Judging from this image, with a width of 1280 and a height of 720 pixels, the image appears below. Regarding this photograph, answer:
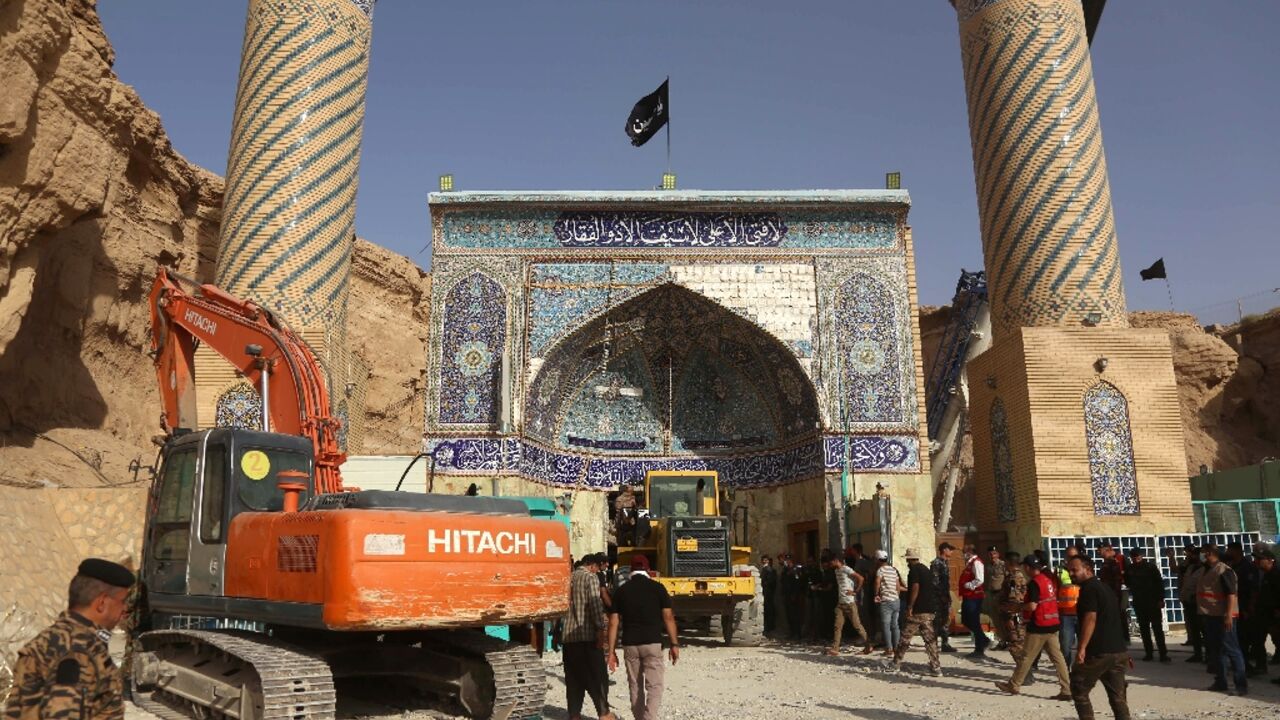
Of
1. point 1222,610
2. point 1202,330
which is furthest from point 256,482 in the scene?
point 1202,330

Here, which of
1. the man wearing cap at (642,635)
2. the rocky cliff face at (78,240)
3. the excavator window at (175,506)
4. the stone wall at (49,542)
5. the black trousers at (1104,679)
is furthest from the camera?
the rocky cliff face at (78,240)

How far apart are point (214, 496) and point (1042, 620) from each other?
498 cm

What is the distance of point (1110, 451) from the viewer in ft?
35.4

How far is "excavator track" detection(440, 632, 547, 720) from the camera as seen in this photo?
470 cm

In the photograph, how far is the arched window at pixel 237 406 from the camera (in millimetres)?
11055

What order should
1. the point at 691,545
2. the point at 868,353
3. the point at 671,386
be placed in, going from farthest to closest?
the point at 671,386 < the point at 868,353 < the point at 691,545

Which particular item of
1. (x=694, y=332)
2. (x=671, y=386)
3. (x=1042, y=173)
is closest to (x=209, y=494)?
(x=1042, y=173)

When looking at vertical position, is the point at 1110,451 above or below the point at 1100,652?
above

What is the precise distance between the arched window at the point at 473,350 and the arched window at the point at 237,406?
2.80 metres

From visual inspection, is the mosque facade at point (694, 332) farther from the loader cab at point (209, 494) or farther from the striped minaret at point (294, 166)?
the loader cab at point (209, 494)

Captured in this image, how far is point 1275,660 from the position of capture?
24.2ft

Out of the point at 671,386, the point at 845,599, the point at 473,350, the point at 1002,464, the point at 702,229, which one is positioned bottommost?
the point at 845,599

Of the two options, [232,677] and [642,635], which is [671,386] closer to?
[642,635]

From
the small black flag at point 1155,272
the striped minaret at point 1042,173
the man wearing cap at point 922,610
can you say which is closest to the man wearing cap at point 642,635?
the man wearing cap at point 922,610
